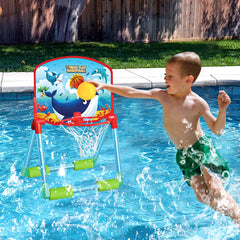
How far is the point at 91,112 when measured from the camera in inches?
149

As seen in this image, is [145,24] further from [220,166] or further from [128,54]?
[220,166]

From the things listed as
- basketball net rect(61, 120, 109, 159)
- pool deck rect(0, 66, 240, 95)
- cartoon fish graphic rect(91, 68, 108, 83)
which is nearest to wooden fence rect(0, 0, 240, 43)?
pool deck rect(0, 66, 240, 95)

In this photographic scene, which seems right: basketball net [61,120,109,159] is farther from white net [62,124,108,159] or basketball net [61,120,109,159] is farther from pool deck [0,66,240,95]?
pool deck [0,66,240,95]

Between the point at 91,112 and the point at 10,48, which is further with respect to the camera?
the point at 10,48

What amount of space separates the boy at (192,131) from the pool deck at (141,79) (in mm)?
3848

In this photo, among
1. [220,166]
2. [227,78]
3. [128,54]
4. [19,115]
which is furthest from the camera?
[128,54]

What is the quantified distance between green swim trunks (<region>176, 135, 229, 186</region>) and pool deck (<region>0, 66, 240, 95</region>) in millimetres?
4044

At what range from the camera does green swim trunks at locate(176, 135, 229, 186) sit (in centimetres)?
309

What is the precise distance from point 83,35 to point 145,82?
713cm

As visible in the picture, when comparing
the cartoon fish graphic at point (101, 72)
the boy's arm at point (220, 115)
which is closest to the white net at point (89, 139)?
the cartoon fish graphic at point (101, 72)

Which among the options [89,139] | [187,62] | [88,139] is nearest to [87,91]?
[187,62]

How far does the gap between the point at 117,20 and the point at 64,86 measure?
35.4ft

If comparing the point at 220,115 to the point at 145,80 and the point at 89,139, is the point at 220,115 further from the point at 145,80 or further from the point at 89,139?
the point at 145,80

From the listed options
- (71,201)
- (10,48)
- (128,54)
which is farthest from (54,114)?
(10,48)
